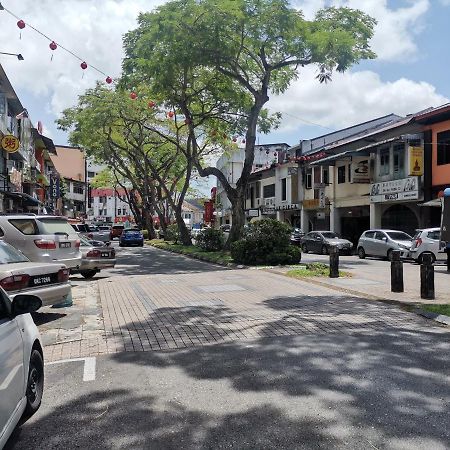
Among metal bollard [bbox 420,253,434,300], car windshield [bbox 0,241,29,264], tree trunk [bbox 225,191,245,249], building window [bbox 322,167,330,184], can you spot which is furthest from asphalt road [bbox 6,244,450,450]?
building window [bbox 322,167,330,184]

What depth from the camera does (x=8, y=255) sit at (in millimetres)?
7438

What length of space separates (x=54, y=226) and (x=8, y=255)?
14.9 ft

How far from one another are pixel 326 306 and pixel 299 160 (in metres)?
31.3

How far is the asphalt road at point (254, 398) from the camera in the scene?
12.3ft

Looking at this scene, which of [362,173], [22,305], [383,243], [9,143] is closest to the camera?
[22,305]

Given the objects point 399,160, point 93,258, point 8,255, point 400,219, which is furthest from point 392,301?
point 400,219

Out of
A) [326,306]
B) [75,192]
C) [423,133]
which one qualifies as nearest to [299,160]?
[423,133]

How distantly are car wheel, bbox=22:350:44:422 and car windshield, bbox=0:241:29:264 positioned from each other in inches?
123

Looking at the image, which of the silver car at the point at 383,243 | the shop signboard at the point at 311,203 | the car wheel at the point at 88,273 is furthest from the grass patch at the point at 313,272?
the shop signboard at the point at 311,203

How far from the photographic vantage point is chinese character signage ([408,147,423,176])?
1031 inches

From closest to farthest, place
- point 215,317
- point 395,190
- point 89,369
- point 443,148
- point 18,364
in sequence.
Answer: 1. point 18,364
2. point 89,369
3. point 215,317
4. point 443,148
5. point 395,190

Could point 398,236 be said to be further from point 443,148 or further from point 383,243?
point 443,148

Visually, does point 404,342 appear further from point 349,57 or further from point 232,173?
point 232,173

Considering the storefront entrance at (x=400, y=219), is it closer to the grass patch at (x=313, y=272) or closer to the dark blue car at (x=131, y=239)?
the grass patch at (x=313, y=272)
